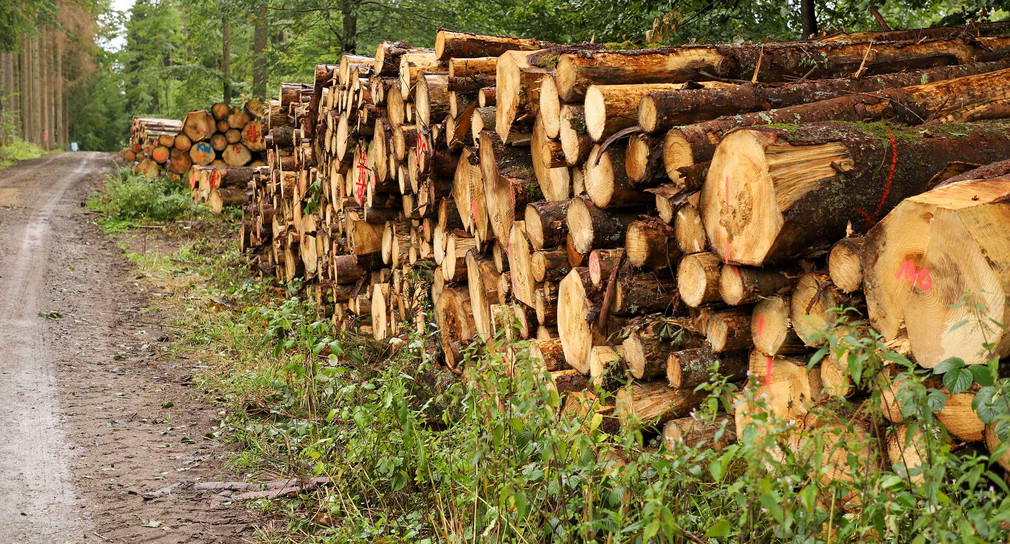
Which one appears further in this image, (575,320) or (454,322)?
(454,322)

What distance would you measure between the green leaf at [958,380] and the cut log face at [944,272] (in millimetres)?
88

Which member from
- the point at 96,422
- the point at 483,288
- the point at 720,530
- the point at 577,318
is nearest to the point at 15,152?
the point at 96,422

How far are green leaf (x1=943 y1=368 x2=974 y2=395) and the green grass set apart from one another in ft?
89.8

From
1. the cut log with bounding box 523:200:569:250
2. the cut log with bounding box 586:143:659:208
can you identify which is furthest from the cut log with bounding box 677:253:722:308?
the cut log with bounding box 523:200:569:250

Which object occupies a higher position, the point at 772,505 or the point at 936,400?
the point at 936,400

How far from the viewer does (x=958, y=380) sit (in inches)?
88.4

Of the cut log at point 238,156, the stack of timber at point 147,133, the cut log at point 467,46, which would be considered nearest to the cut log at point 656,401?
the cut log at point 467,46

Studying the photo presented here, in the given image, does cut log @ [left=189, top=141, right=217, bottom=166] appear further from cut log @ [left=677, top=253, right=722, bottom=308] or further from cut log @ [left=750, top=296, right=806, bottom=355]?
cut log @ [left=750, top=296, right=806, bottom=355]

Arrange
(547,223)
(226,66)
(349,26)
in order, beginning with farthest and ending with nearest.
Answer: (226,66), (349,26), (547,223)

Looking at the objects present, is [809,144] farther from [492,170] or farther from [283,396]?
[283,396]

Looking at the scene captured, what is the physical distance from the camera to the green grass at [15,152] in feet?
83.8

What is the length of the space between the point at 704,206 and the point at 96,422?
4.33 meters

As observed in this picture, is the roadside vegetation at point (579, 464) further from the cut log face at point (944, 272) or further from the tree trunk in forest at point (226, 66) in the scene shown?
the tree trunk in forest at point (226, 66)

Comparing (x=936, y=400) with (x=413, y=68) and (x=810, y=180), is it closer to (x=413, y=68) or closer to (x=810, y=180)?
(x=810, y=180)
